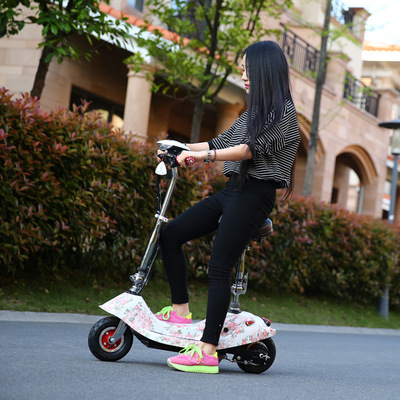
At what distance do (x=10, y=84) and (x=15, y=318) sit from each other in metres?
9.26

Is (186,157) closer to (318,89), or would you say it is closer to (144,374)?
(144,374)

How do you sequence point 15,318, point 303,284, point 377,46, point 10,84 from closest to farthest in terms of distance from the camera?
point 15,318, point 303,284, point 10,84, point 377,46

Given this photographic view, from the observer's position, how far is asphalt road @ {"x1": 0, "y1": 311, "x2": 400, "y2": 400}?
335cm

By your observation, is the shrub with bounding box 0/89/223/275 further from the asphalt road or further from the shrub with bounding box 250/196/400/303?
the shrub with bounding box 250/196/400/303

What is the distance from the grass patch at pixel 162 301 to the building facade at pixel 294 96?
4.51 metres

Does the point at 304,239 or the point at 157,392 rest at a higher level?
the point at 304,239

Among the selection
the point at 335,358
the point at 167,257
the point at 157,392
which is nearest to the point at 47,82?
the point at 335,358

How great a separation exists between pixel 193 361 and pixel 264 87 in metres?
1.64

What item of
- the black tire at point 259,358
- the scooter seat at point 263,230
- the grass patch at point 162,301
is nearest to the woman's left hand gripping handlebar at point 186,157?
the scooter seat at point 263,230

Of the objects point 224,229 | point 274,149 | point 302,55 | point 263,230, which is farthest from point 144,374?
point 302,55

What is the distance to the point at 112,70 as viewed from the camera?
17.2m

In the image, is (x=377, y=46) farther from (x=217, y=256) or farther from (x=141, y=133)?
(x=217, y=256)

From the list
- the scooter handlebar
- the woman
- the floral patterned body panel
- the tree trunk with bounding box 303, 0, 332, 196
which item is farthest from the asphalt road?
the tree trunk with bounding box 303, 0, 332, 196

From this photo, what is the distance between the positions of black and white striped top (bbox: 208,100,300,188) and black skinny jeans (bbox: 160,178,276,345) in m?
0.07
